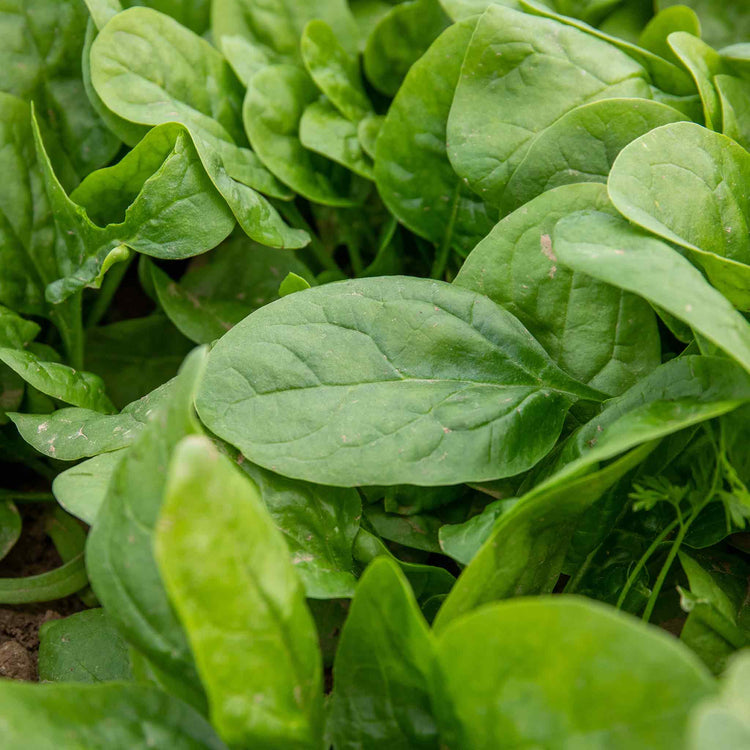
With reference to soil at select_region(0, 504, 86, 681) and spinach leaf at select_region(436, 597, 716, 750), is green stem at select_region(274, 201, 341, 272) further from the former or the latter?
spinach leaf at select_region(436, 597, 716, 750)

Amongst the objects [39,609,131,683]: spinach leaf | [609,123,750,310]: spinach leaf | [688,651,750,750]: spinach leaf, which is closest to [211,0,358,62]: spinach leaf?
[609,123,750,310]: spinach leaf

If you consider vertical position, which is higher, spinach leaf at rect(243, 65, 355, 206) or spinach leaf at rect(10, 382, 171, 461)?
spinach leaf at rect(243, 65, 355, 206)

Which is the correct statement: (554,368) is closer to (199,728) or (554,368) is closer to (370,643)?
(370,643)

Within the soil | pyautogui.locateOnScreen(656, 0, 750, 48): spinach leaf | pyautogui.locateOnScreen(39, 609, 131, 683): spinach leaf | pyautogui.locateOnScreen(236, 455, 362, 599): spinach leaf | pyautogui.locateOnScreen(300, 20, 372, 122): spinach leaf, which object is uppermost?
pyautogui.locateOnScreen(656, 0, 750, 48): spinach leaf

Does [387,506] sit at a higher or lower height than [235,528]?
lower

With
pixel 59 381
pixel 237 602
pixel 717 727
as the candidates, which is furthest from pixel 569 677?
pixel 59 381

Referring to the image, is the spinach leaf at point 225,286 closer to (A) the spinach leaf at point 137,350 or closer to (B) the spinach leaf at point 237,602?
(A) the spinach leaf at point 137,350

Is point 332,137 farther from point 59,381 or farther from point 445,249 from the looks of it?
point 59,381

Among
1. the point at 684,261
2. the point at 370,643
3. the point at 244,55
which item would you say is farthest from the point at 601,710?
the point at 244,55
